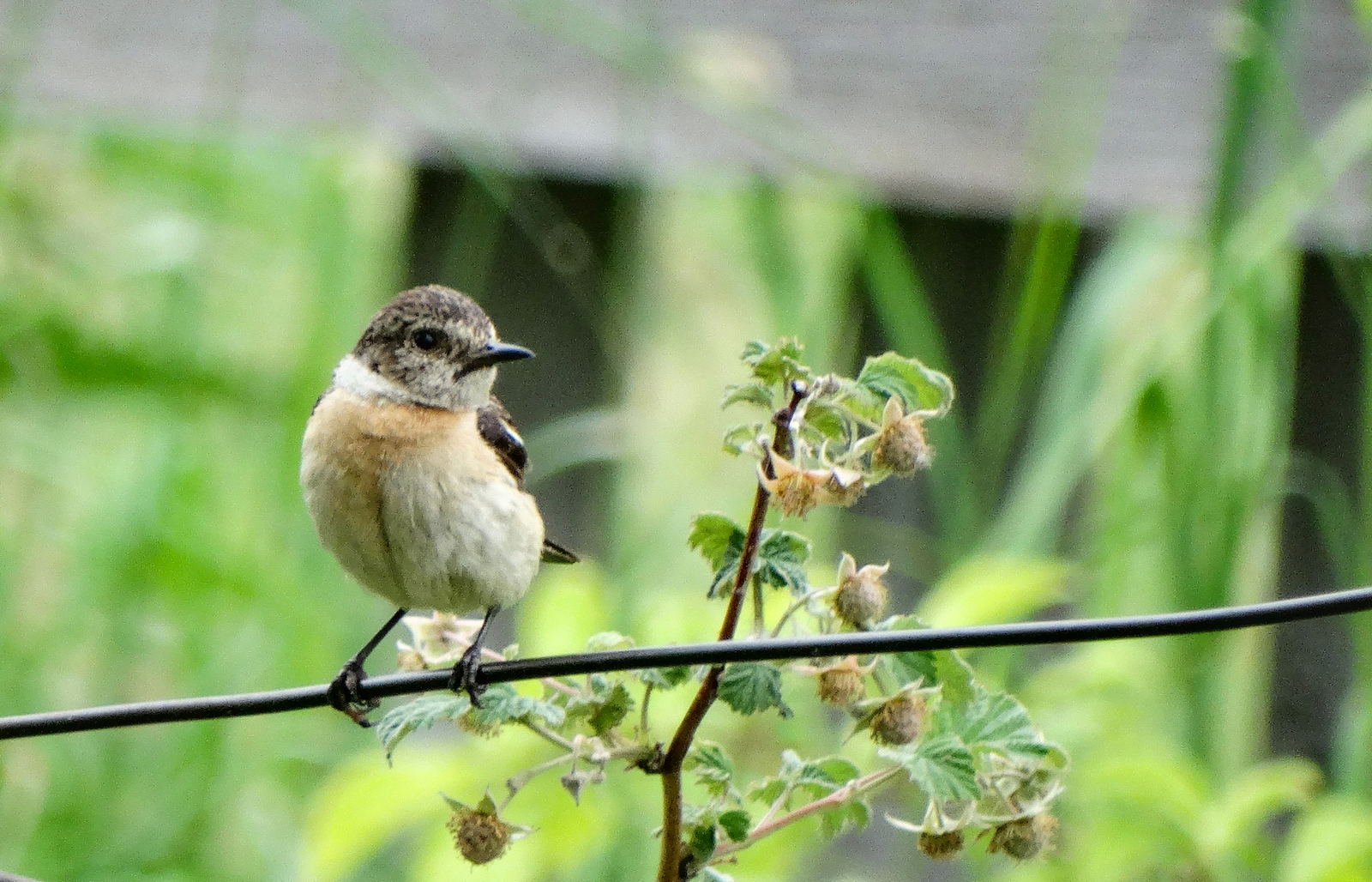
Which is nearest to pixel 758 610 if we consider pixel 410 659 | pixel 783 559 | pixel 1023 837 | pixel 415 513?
pixel 783 559

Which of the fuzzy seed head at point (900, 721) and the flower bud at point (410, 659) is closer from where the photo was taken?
the fuzzy seed head at point (900, 721)

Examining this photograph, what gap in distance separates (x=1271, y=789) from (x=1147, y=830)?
0.24 meters

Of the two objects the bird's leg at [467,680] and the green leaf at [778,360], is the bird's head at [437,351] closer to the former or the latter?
the bird's leg at [467,680]

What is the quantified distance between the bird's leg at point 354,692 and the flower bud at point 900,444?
1.52 feet

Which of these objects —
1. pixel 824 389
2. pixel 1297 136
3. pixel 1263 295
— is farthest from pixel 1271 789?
pixel 824 389

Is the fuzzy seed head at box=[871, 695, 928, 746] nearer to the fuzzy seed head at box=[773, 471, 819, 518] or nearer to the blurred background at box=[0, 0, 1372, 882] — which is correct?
Result: the fuzzy seed head at box=[773, 471, 819, 518]

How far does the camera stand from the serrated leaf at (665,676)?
3.97 ft

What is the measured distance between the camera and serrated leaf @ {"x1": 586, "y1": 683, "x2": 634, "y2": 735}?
117 cm

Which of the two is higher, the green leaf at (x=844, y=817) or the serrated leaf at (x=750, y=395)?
the serrated leaf at (x=750, y=395)

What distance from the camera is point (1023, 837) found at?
1200 mm

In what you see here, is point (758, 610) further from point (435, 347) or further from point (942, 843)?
point (435, 347)

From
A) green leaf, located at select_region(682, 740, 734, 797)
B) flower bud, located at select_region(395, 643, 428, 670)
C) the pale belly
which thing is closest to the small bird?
the pale belly

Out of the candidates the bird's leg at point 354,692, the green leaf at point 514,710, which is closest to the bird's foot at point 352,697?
the bird's leg at point 354,692

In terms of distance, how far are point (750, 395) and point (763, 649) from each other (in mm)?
223
